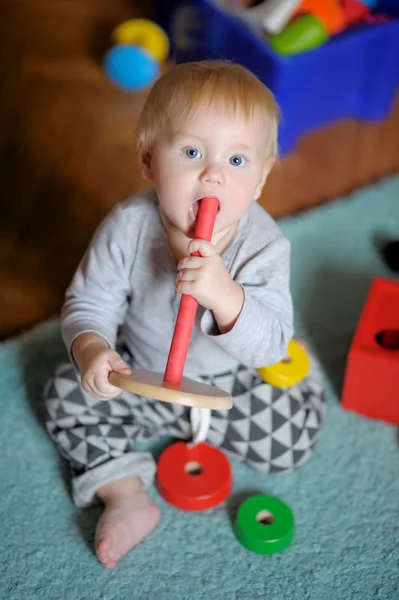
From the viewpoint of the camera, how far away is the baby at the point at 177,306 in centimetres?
73

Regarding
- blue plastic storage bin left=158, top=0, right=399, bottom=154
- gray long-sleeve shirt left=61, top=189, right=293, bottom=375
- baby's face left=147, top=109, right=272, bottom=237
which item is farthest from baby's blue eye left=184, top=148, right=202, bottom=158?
blue plastic storage bin left=158, top=0, right=399, bottom=154

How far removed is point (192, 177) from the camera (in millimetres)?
730

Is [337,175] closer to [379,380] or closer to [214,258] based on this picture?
[379,380]

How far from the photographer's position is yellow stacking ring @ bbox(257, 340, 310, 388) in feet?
3.03

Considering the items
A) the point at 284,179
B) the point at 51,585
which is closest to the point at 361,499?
the point at 51,585

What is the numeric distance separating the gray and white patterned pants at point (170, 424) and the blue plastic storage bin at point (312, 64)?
2.26 feet

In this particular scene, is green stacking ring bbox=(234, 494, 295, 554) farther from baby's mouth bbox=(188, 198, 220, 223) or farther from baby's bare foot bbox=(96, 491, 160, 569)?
baby's mouth bbox=(188, 198, 220, 223)

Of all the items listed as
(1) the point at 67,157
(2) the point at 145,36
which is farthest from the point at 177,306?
(2) the point at 145,36

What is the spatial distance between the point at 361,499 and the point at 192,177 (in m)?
0.44

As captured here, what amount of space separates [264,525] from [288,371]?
7.3 inches

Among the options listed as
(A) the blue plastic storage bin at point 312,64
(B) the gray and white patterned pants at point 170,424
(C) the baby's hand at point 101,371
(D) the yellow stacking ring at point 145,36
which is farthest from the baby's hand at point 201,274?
(D) the yellow stacking ring at point 145,36

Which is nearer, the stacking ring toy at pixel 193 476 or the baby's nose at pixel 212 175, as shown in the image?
the baby's nose at pixel 212 175

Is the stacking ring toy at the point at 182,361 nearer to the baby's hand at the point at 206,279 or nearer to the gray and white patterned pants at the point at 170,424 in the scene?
the baby's hand at the point at 206,279

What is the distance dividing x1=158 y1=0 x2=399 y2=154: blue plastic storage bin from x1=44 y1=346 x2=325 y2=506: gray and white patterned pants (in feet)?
2.26
